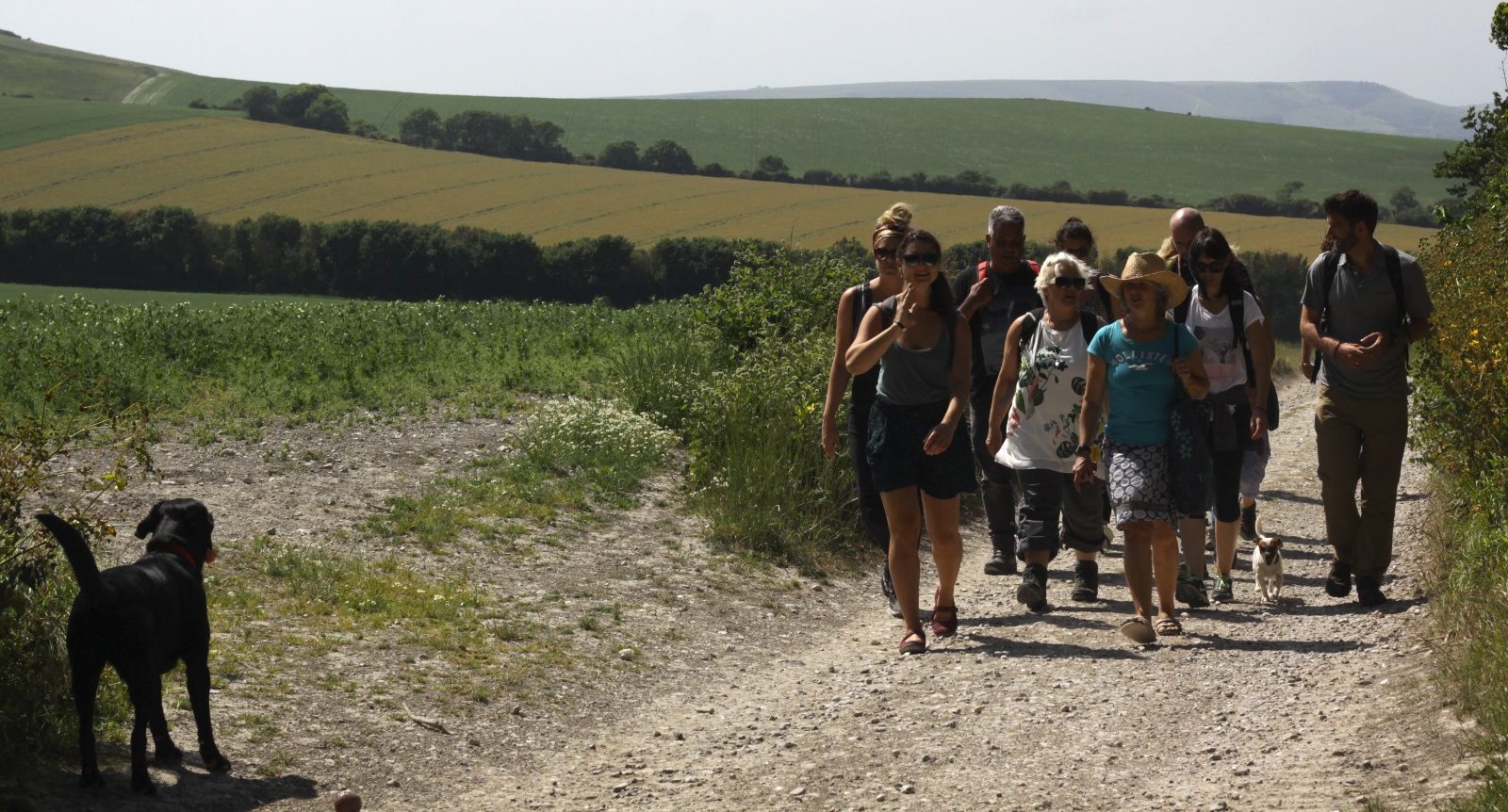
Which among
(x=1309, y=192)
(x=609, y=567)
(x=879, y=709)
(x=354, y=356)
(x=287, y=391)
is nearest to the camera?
(x=879, y=709)

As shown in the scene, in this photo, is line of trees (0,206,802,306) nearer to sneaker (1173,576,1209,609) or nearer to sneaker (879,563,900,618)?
sneaker (879,563,900,618)

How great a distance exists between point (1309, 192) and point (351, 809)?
277 ft

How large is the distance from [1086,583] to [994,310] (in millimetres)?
1582

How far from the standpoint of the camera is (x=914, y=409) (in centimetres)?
725

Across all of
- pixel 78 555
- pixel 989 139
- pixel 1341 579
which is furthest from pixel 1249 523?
pixel 989 139

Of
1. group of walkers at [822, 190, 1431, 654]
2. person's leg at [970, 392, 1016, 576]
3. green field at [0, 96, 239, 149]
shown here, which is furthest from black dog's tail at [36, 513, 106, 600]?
green field at [0, 96, 239, 149]

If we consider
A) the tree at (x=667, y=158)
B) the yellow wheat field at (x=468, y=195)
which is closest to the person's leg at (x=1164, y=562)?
the yellow wheat field at (x=468, y=195)

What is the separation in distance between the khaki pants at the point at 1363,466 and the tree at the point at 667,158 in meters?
71.1

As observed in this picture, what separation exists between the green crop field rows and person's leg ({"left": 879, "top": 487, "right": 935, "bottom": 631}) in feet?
242

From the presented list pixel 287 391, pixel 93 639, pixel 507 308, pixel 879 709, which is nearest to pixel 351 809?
pixel 93 639

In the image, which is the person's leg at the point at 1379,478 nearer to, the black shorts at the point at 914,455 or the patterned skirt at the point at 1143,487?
the patterned skirt at the point at 1143,487

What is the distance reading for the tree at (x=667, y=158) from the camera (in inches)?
3073

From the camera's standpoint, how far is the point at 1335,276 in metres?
7.74

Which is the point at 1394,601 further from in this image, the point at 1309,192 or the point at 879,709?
the point at 1309,192
